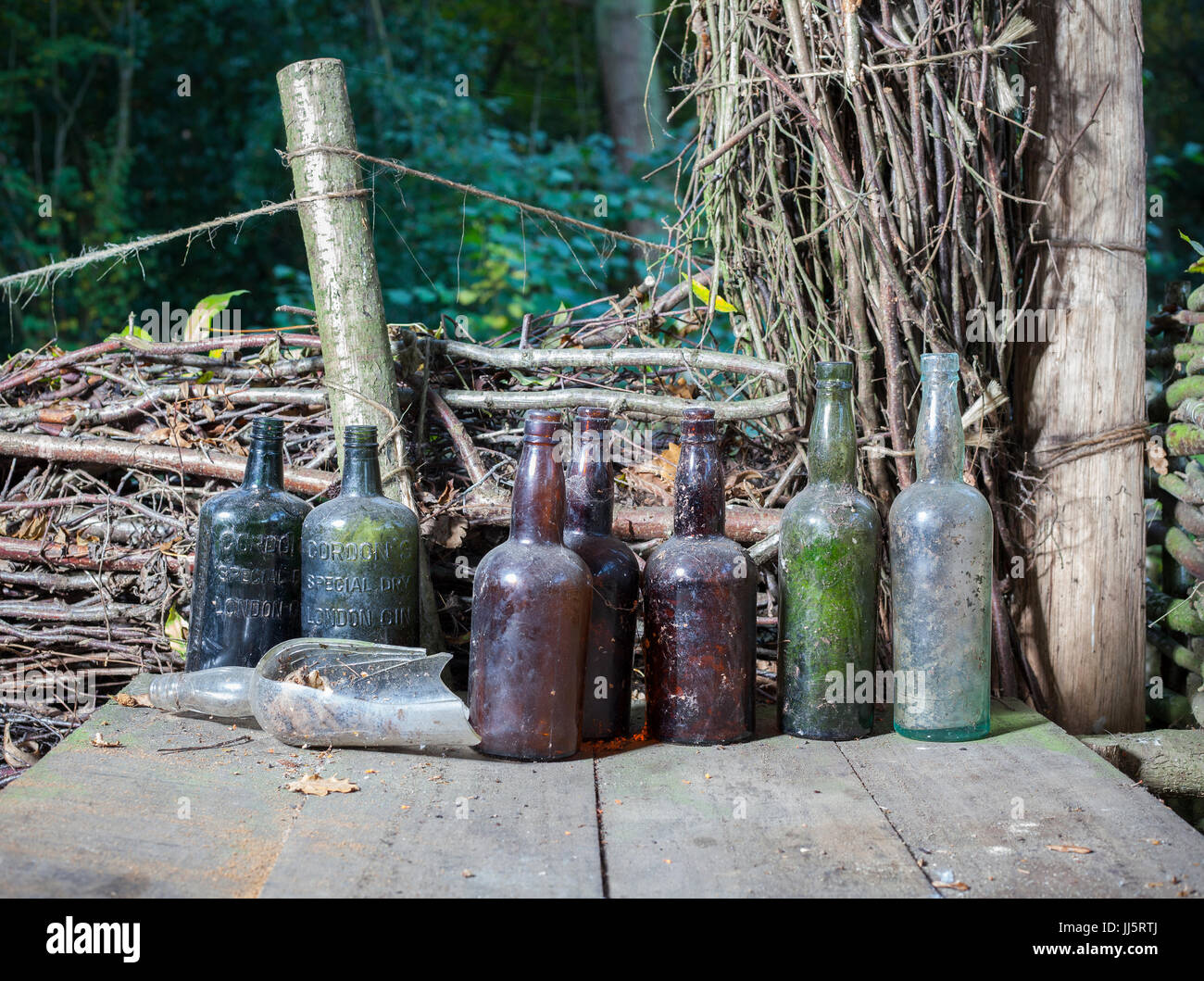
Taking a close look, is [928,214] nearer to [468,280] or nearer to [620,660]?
[620,660]

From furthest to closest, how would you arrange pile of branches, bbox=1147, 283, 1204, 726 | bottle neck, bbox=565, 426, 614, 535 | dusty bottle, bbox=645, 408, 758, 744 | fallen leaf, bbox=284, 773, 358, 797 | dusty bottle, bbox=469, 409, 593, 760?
pile of branches, bbox=1147, 283, 1204, 726, bottle neck, bbox=565, 426, 614, 535, dusty bottle, bbox=645, 408, 758, 744, dusty bottle, bbox=469, 409, 593, 760, fallen leaf, bbox=284, 773, 358, 797

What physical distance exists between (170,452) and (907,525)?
1.72 m

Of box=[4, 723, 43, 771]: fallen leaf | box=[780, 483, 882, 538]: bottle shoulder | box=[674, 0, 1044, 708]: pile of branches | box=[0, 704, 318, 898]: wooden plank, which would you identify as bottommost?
box=[4, 723, 43, 771]: fallen leaf

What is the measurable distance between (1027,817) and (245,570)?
1.51 meters

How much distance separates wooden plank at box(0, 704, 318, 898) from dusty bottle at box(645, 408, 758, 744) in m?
0.67

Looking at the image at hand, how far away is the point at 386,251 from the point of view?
790 cm

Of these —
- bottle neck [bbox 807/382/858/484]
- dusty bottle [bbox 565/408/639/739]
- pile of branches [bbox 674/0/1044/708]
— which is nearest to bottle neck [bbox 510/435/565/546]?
dusty bottle [bbox 565/408/639/739]

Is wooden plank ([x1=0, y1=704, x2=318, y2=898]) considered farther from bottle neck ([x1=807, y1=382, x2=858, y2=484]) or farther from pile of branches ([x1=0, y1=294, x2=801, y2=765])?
bottle neck ([x1=807, y1=382, x2=858, y2=484])

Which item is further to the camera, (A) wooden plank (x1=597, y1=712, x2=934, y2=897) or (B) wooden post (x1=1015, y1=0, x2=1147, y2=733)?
(B) wooden post (x1=1015, y1=0, x2=1147, y2=733)

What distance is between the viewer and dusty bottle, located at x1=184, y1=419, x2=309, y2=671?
2.19 m

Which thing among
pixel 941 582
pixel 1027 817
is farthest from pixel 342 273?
pixel 1027 817

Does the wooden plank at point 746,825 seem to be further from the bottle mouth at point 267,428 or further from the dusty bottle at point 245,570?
the bottle mouth at point 267,428

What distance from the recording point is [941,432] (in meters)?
2.02

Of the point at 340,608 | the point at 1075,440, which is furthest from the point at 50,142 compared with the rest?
the point at 1075,440
